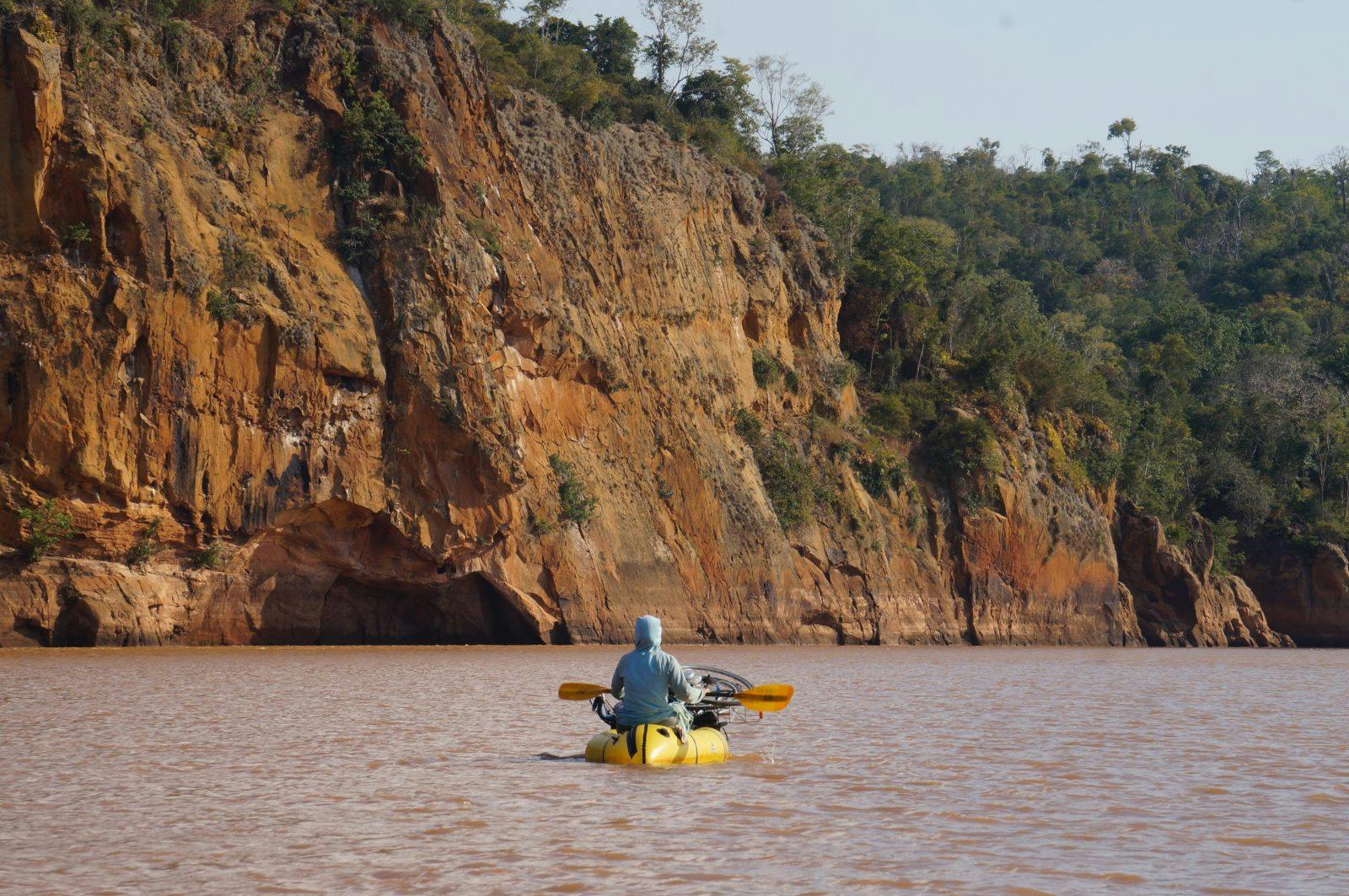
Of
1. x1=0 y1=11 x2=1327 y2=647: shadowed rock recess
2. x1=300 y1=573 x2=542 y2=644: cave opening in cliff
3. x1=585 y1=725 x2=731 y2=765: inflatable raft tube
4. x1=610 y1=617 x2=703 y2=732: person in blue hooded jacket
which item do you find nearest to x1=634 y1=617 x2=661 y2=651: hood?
x1=610 y1=617 x2=703 y2=732: person in blue hooded jacket

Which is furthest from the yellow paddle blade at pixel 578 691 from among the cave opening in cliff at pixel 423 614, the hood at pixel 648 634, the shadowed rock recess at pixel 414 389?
the cave opening in cliff at pixel 423 614

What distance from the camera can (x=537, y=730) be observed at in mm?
15812

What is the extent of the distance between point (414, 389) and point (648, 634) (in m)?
21.8

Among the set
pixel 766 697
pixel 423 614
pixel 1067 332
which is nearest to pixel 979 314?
pixel 1067 332

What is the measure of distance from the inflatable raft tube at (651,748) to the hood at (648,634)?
782mm

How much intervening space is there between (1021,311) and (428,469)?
133 feet

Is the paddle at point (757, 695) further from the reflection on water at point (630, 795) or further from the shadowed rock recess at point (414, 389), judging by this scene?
the shadowed rock recess at point (414, 389)

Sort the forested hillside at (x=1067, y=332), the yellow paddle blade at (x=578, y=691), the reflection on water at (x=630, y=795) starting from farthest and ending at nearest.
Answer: the forested hillside at (x=1067, y=332), the yellow paddle blade at (x=578, y=691), the reflection on water at (x=630, y=795)

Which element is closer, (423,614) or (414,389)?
(414,389)

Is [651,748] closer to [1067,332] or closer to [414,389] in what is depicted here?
[414,389]

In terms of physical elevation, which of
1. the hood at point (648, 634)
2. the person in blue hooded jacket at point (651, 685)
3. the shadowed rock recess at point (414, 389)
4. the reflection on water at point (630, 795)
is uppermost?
the shadowed rock recess at point (414, 389)

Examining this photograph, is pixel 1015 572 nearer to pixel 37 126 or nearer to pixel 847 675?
pixel 847 675

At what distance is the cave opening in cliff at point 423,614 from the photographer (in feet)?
116

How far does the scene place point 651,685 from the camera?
43.1ft
